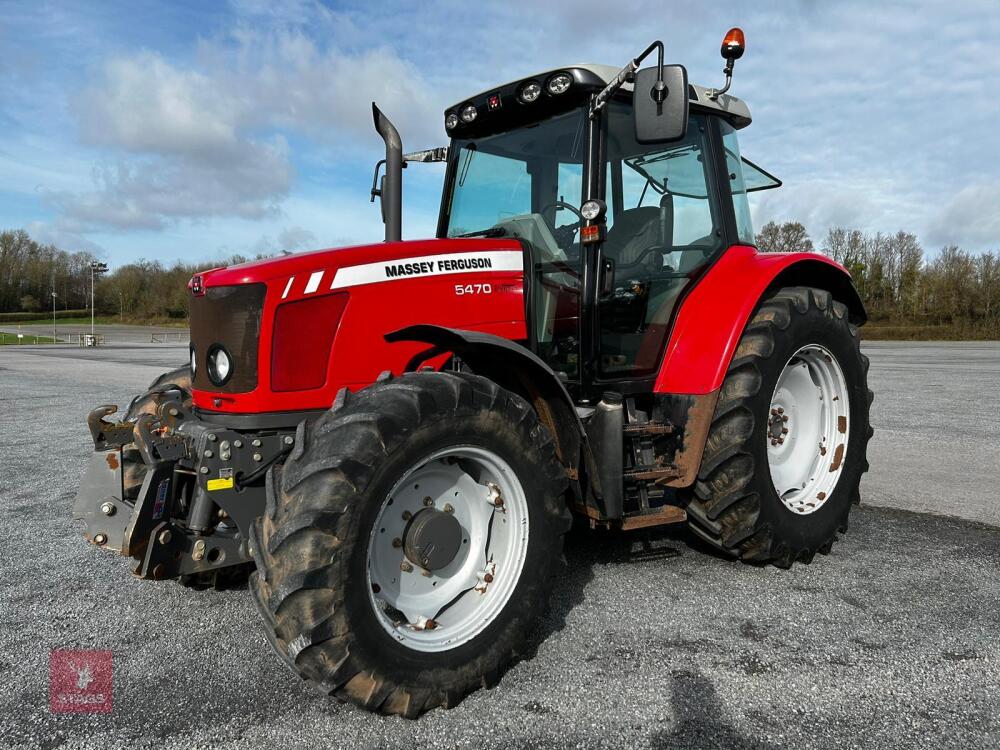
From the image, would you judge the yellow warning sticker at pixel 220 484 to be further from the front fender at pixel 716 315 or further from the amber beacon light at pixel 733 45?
the amber beacon light at pixel 733 45

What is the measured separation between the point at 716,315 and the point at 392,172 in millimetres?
1779

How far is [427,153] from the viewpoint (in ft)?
13.7

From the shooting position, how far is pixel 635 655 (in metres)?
2.78

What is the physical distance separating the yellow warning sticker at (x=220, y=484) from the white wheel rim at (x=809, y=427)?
282cm

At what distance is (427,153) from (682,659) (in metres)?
2.97

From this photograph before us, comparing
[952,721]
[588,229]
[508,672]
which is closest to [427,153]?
[588,229]

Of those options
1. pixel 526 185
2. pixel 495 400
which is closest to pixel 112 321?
pixel 526 185

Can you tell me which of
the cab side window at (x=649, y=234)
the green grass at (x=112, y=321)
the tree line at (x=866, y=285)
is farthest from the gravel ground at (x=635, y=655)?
the green grass at (x=112, y=321)

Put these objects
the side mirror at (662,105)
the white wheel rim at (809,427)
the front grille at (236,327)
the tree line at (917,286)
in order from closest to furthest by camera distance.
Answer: the front grille at (236,327)
the side mirror at (662,105)
the white wheel rim at (809,427)
the tree line at (917,286)

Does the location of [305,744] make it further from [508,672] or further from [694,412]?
[694,412]

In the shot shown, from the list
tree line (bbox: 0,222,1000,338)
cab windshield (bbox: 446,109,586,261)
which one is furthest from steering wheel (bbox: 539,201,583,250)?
tree line (bbox: 0,222,1000,338)

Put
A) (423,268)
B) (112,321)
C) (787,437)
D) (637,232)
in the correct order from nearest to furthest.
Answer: (423,268), (637,232), (787,437), (112,321)

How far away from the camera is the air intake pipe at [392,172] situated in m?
3.50

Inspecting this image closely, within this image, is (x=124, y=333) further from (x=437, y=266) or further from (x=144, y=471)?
(x=437, y=266)
